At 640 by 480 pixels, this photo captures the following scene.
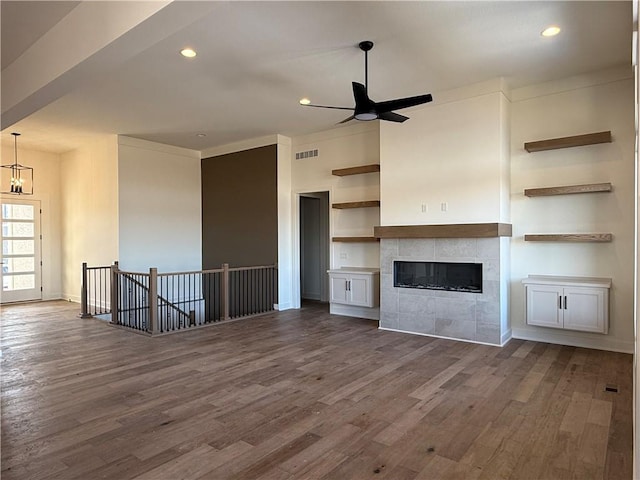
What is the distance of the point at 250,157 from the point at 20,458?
6.57 metres

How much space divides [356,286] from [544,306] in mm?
2798

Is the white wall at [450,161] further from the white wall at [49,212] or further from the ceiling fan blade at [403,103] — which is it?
the white wall at [49,212]

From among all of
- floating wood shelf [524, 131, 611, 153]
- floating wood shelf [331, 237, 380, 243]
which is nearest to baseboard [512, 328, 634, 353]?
floating wood shelf [524, 131, 611, 153]

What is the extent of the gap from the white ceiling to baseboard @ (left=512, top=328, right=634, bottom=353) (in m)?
3.34

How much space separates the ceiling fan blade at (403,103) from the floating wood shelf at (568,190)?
2150 mm

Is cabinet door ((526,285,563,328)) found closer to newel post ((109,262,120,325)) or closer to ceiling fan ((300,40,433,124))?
ceiling fan ((300,40,433,124))

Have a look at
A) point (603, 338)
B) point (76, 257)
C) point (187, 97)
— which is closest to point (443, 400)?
point (603, 338)

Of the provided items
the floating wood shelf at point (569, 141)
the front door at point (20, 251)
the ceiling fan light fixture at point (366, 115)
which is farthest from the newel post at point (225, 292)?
the front door at point (20, 251)

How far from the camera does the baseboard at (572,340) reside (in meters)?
4.79

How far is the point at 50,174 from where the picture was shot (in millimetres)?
9352

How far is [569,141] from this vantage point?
4.93m

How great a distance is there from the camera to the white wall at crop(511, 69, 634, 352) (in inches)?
189

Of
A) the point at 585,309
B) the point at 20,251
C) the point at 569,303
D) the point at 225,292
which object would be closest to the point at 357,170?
the point at 225,292

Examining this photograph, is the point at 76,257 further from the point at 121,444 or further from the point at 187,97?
the point at 121,444
